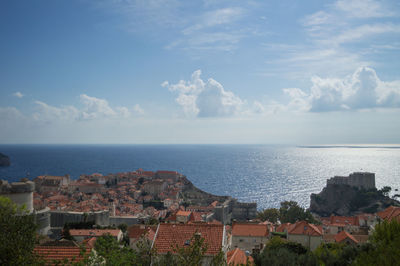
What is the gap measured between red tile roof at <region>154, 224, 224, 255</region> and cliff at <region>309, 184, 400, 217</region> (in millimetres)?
57128

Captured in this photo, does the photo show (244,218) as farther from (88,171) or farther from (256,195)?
(88,171)

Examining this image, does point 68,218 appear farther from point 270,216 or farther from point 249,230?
point 270,216

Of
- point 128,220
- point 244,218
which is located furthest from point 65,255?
point 244,218

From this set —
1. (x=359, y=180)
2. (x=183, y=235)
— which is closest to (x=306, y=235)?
(x=183, y=235)

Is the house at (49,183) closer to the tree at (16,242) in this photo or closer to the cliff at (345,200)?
the cliff at (345,200)

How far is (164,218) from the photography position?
43.1 meters

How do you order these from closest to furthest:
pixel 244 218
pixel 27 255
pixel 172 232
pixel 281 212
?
pixel 27 255
pixel 172 232
pixel 281 212
pixel 244 218

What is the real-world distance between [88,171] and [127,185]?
4971 cm

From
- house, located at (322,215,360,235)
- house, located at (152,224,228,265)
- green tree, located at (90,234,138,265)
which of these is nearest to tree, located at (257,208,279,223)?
house, located at (322,215,360,235)

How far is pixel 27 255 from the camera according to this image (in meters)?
6.98

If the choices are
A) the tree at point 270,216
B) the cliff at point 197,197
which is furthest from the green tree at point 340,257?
the cliff at point 197,197

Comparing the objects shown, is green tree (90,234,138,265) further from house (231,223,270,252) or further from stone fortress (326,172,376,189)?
stone fortress (326,172,376,189)

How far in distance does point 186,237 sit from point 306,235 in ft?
55.6

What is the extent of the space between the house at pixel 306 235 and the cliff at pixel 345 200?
133ft
